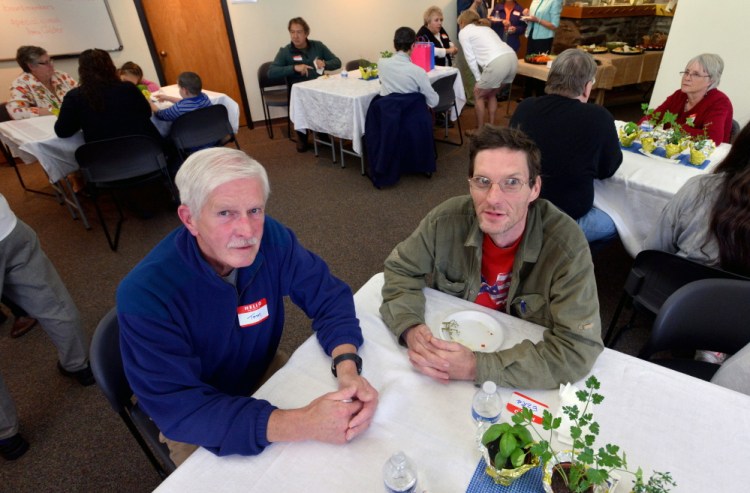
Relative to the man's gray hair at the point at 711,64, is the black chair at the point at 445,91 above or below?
below

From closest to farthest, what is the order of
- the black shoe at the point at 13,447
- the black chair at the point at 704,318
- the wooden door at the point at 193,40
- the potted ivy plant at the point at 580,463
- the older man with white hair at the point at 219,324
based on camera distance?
1. the potted ivy plant at the point at 580,463
2. the older man with white hair at the point at 219,324
3. the black chair at the point at 704,318
4. the black shoe at the point at 13,447
5. the wooden door at the point at 193,40

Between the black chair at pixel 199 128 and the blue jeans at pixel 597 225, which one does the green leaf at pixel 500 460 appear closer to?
the blue jeans at pixel 597 225

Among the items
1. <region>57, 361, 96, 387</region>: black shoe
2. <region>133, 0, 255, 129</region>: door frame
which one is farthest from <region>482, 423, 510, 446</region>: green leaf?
<region>133, 0, 255, 129</region>: door frame

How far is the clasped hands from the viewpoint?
98 cm

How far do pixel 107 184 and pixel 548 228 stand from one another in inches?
121

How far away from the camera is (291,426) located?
857 millimetres

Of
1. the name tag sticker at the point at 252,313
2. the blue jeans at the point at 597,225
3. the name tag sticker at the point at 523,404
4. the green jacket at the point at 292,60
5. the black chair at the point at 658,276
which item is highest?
the green jacket at the point at 292,60

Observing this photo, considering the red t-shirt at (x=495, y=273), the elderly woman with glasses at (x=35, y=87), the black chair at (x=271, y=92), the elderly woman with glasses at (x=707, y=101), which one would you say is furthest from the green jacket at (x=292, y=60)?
the red t-shirt at (x=495, y=273)

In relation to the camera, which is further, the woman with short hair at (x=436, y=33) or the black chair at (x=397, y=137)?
the woman with short hair at (x=436, y=33)

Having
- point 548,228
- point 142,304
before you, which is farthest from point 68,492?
point 548,228

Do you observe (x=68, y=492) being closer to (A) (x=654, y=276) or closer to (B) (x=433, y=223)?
(B) (x=433, y=223)

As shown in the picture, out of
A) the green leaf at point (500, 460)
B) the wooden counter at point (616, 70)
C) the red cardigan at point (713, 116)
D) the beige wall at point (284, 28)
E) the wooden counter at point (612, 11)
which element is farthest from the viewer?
the wooden counter at point (612, 11)

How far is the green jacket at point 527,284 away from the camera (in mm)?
973

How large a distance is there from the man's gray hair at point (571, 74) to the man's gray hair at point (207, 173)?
1811mm
